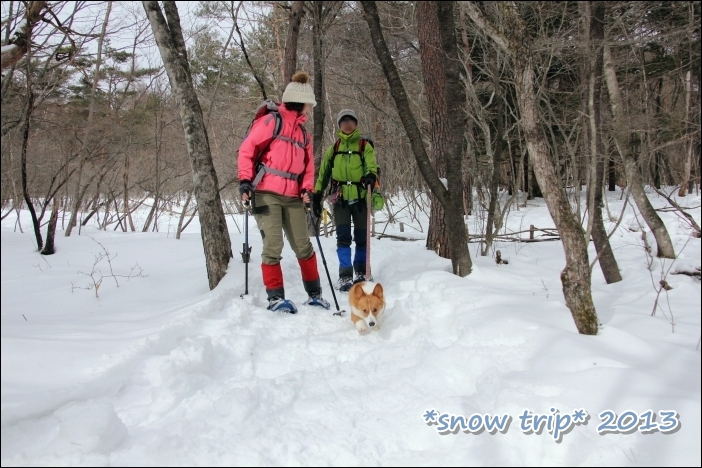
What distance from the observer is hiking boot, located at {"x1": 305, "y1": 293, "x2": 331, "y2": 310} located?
4496 millimetres

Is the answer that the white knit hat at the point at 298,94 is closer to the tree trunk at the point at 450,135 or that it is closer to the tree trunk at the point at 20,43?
the tree trunk at the point at 450,135

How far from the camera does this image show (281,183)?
428 cm

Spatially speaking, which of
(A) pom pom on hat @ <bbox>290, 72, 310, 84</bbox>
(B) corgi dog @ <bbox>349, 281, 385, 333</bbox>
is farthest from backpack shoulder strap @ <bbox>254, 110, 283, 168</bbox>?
(B) corgi dog @ <bbox>349, 281, 385, 333</bbox>

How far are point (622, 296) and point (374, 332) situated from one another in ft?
6.84

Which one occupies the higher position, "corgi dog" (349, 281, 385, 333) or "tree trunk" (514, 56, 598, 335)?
"tree trunk" (514, 56, 598, 335)

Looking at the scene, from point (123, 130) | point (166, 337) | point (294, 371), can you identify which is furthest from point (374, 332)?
point (123, 130)

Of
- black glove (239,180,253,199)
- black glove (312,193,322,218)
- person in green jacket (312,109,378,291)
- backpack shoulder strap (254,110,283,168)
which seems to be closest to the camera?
black glove (239,180,253,199)

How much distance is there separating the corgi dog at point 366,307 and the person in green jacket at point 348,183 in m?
1.24

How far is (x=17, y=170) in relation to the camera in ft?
25.1

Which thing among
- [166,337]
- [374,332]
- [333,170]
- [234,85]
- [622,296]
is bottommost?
[374,332]

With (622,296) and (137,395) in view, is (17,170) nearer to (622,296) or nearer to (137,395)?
(137,395)

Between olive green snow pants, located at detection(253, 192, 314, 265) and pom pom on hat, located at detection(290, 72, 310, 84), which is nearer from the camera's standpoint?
olive green snow pants, located at detection(253, 192, 314, 265)

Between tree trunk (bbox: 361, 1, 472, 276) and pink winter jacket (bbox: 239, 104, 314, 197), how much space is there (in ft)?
3.65

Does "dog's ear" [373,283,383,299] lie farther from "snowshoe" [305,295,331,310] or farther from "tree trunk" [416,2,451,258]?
"tree trunk" [416,2,451,258]
